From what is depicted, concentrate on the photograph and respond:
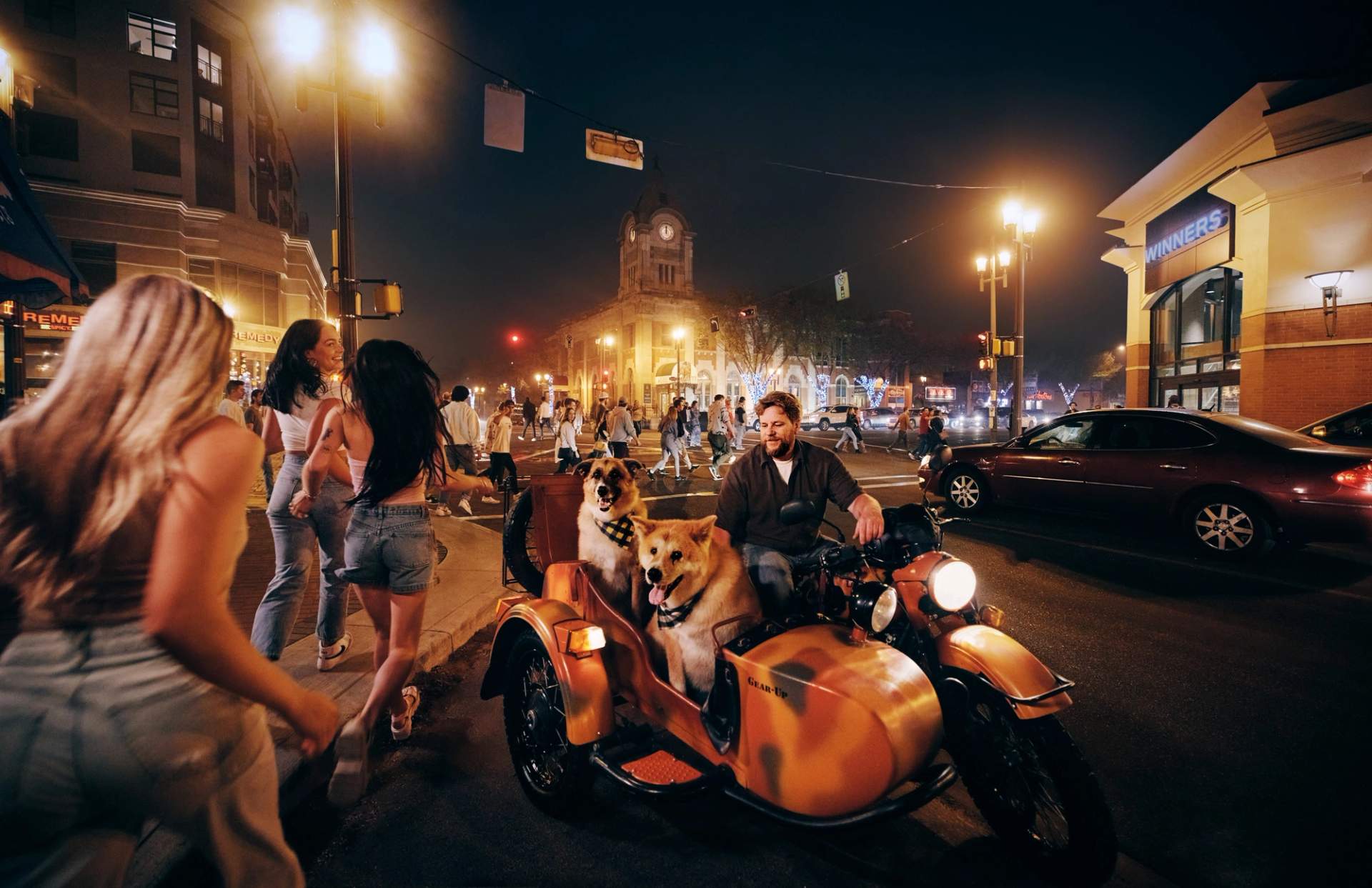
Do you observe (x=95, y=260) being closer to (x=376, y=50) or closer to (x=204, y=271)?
(x=204, y=271)

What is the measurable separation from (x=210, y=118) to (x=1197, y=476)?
4926cm

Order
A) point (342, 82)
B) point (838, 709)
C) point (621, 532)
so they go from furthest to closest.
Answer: point (342, 82) < point (621, 532) < point (838, 709)

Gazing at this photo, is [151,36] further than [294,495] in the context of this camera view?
Yes

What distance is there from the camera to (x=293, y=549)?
152 inches

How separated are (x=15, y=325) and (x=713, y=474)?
12.3m

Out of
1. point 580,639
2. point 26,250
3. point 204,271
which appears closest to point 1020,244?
point 580,639

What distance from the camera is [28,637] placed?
1.21 meters

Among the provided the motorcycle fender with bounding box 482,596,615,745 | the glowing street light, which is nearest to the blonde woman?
the motorcycle fender with bounding box 482,596,615,745

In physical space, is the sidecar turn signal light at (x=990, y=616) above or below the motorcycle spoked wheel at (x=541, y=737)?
above

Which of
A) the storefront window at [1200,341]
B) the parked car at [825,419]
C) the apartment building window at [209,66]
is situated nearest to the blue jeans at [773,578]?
the storefront window at [1200,341]

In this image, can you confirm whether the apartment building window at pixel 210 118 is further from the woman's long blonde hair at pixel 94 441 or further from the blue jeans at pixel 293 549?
the woman's long blonde hair at pixel 94 441

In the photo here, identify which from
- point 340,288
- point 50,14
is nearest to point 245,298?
point 50,14

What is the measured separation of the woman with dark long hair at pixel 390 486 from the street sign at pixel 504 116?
899cm

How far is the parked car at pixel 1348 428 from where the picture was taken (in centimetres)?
962
